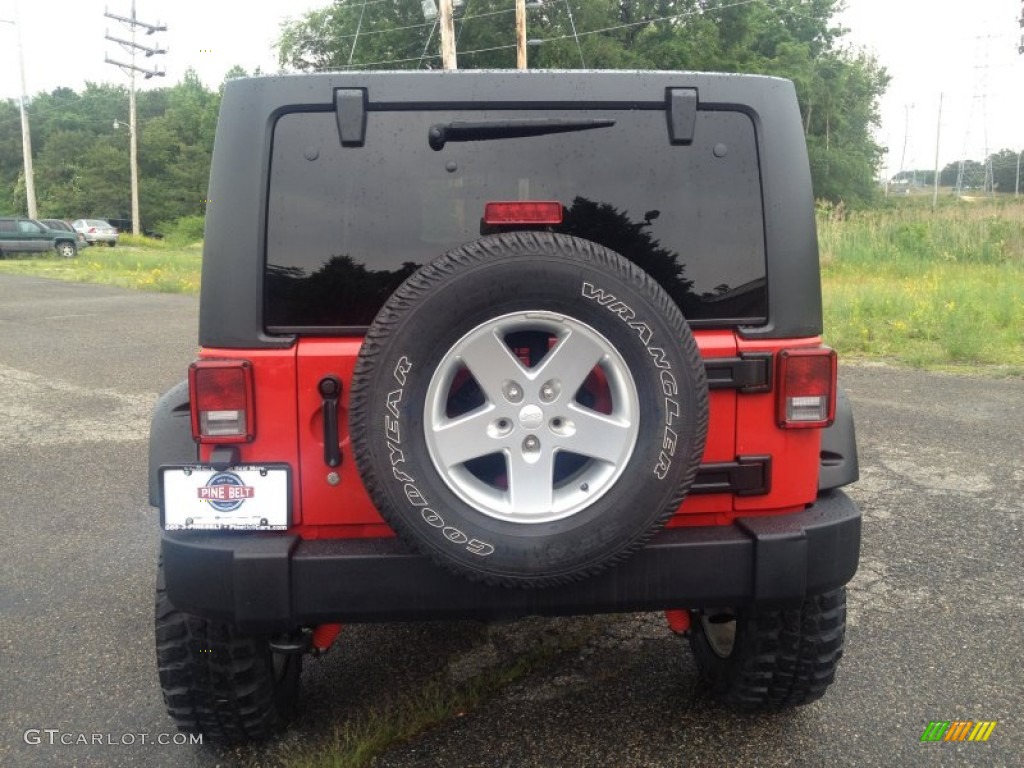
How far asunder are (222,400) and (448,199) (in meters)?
0.78

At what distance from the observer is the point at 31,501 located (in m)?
5.14

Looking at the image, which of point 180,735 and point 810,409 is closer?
point 810,409

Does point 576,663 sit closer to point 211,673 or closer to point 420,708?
point 420,708

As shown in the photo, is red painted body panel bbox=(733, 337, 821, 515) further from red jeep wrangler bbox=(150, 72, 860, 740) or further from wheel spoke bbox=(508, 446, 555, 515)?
wheel spoke bbox=(508, 446, 555, 515)

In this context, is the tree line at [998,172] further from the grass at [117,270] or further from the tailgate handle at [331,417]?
the tailgate handle at [331,417]

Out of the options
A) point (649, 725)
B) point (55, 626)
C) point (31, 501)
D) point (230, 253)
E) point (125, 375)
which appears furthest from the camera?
point (125, 375)

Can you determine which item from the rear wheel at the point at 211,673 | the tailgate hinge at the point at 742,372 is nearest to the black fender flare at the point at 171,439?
the rear wheel at the point at 211,673

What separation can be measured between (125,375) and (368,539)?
7631 mm

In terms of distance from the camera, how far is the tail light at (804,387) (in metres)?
2.37

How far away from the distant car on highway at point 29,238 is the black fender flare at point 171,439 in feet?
112

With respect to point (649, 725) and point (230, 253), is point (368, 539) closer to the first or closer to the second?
point (230, 253)

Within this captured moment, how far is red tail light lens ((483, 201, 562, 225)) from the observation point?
90.7 inches

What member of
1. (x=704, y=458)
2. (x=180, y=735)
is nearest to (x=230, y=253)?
(x=704, y=458)

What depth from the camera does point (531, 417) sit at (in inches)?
83.2
